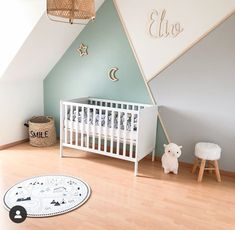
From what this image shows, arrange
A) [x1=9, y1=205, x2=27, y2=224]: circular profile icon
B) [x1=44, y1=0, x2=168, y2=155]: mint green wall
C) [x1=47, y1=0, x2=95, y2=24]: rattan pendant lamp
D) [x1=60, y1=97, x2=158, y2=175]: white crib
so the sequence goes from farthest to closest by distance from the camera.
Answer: [x1=44, y1=0, x2=168, y2=155]: mint green wall → [x1=60, y1=97, x2=158, y2=175]: white crib → [x1=9, y1=205, x2=27, y2=224]: circular profile icon → [x1=47, y1=0, x2=95, y2=24]: rattan pendant lamp

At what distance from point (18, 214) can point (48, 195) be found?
34cm

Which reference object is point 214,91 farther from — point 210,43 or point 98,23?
point 98,23

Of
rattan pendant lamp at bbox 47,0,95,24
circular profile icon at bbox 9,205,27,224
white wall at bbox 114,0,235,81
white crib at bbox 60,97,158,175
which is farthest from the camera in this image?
white crib at bbox 60,97,158,175

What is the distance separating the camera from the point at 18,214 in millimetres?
2098

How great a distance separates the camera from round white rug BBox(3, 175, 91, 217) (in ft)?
7.11

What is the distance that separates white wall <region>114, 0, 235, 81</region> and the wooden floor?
124 centimetres

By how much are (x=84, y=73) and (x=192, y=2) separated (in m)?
1.68

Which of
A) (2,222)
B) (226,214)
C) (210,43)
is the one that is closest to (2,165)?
(2,222)

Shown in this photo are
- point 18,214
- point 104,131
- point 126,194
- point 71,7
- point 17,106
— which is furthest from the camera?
point 17,106

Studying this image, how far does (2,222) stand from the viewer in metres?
1.98

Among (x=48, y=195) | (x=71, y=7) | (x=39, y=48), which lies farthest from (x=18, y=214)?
(x=39, y=48)

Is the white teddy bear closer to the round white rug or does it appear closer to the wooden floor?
the wooden floor

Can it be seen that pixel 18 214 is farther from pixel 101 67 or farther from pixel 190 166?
pixel 101 67

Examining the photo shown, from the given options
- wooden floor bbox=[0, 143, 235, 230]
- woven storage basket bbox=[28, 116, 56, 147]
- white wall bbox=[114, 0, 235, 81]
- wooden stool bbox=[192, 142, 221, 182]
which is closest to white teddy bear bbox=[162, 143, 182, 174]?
wooden floor bbox=[0, 143, 235, 230]
